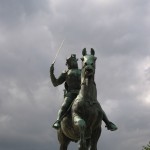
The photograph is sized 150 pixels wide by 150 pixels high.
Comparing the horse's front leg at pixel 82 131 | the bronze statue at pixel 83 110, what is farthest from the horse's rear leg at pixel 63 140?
the horse's front leg at pixel 82 131

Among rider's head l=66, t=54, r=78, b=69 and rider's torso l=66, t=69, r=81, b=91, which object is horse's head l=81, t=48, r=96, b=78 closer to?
rider's torso l=66, t=69, r=81, b=91

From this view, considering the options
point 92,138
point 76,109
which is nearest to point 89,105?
point 76,109

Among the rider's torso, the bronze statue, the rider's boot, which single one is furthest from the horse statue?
the rider's torso

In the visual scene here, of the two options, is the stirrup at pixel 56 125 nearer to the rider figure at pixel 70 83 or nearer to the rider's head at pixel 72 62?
the rider figure at pixel 70 83

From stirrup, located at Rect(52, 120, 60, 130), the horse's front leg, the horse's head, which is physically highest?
the horse's head

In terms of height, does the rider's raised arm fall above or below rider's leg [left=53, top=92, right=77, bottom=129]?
above

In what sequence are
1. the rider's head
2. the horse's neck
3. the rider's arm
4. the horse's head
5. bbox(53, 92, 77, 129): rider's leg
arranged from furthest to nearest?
the rider's arm → the rider's head → bbox(53, 92, 77, 129): rider's leg → the horse's neck → the horse's head

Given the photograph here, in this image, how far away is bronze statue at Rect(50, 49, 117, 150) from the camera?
13.7 meters

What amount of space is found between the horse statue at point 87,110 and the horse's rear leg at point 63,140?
154 centimetres

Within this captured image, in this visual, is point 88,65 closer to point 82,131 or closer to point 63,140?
point 82,131

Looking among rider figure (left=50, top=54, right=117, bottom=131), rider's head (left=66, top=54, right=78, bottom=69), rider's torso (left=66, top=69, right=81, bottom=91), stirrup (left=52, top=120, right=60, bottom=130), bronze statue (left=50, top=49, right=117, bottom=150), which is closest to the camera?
bronze statue (left=50, top=49, right=117, bottom=150)

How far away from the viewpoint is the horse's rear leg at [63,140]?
52.9 ft

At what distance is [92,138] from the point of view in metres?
14.6

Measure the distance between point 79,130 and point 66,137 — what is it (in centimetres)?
267
